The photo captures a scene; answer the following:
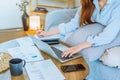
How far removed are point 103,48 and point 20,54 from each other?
56cm

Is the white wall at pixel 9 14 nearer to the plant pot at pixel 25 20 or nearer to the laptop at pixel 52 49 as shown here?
the plant pot at pixel 25 20

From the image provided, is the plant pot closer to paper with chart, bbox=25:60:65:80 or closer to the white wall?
the white wall

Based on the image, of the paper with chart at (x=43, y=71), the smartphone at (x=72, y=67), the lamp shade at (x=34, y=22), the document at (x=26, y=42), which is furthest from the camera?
the lamp shade at (x=34, y=22)

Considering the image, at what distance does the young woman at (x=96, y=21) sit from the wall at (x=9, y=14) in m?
1.88

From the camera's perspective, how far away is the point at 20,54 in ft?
4.62

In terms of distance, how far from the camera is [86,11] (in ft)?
5.33

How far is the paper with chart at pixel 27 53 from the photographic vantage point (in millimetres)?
1373

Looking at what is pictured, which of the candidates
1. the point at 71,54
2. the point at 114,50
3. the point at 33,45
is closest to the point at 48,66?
the point at 71,54

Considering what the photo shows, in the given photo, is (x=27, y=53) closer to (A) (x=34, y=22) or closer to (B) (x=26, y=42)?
(B) (x=26, y=42)

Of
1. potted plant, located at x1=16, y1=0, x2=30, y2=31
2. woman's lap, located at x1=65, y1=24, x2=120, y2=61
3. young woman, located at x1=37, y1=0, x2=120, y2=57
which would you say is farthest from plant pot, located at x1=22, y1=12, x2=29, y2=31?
woman's lap, located at x1=65, y1=24, x2=120, y2=61

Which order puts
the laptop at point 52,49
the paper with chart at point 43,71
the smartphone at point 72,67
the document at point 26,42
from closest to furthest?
the paper with chart at point 43,71 < the smartphone at point 72,67 < the laptop at point 52,49 < the document at point 26,42

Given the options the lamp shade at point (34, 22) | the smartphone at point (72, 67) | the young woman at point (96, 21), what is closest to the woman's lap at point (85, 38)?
the young woman at point (96, 21)

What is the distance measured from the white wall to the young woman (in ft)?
6.16

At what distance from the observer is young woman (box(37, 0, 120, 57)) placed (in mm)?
1454
